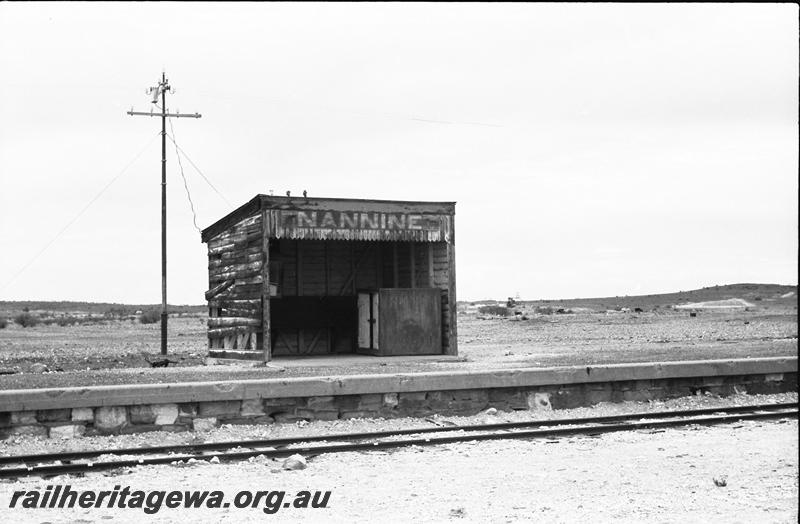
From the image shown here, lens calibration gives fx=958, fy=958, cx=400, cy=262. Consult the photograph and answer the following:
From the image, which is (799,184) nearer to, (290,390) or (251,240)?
(290,390)

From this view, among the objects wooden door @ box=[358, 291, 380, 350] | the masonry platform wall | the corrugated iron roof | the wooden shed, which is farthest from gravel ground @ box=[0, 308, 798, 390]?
the corrugated iron roof

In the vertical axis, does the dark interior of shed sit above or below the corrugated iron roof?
below

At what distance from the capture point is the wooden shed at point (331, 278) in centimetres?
2120

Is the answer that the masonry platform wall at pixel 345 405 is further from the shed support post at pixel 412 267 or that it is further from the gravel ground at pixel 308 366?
the shed support post at pixel 412 267

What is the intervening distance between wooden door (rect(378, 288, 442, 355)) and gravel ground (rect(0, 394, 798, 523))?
31.1 feet

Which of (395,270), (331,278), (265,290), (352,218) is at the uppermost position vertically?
(352,218)

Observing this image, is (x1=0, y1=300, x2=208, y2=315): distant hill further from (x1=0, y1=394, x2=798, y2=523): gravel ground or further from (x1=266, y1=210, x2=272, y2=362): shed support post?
(x1=0, y1=394, x2=798, y2=523): gravel ground

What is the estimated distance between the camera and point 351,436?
1223 centimetres

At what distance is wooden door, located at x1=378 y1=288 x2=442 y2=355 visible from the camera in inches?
889

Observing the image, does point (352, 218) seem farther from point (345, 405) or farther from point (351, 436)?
point (351, 436)

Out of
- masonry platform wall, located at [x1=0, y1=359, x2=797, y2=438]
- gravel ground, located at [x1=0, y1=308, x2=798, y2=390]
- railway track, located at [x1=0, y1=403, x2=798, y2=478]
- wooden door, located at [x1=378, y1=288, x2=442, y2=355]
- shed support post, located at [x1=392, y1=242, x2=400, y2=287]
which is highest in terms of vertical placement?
shed support post, located at [x1=392, y1=242, x2=400, y2=287]

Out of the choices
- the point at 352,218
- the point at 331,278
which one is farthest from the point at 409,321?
the point at 331,278

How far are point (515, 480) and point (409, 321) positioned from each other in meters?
13.0

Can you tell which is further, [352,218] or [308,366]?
[352,218]
